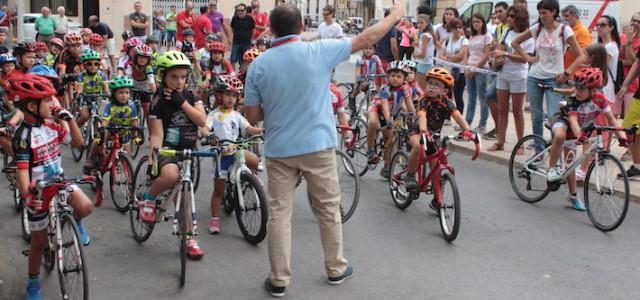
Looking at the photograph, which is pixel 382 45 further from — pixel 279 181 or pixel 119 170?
pixel 279 181

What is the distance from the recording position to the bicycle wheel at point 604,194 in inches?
291

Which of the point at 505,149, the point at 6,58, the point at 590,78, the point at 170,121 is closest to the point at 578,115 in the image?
the point at 590,78

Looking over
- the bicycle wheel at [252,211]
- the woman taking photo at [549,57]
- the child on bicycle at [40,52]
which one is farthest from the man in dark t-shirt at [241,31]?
the bicycle wheel at [252,211]

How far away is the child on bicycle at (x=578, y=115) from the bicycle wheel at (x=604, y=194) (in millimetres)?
382

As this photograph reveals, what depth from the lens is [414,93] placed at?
945 centimetres

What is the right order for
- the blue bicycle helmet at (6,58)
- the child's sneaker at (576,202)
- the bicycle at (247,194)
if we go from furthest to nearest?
1. the blue bicycle helmet at (6,58)
2. the child's sneaker at (576,202)
3. the bicycle at (247,194)

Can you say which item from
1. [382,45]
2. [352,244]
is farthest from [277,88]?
[382,45]

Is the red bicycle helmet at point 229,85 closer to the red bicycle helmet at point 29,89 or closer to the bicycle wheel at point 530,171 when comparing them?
the red bicycle helmet at point 29,89

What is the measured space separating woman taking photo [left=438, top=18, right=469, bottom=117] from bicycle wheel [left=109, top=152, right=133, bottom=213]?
725 cm

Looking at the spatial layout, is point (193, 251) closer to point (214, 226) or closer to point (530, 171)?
point (214, 226)

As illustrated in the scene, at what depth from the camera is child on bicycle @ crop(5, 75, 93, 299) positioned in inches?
202

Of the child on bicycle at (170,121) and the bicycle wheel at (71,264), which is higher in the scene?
the child on bicycle at (170,121)

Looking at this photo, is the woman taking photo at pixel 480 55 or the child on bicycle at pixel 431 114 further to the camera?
the woman taking photo at pixel 480 55

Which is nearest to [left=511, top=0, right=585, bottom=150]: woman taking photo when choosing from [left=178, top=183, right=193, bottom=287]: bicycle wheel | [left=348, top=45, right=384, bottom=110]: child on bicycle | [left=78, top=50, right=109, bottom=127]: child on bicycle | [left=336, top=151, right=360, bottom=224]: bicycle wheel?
[left=336, top=151, right=360, bottom=224]: bicycle wheel
